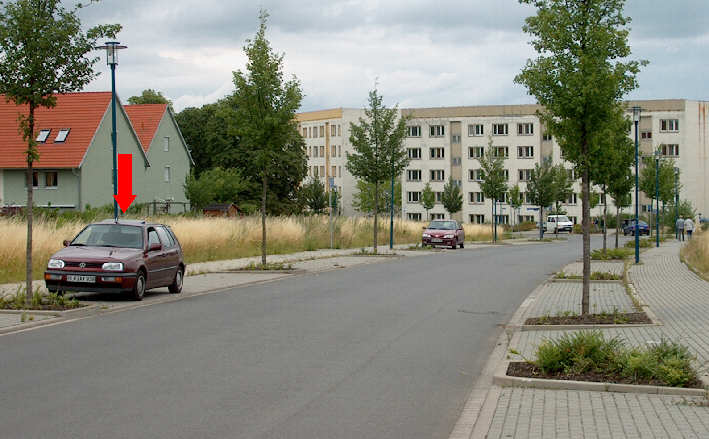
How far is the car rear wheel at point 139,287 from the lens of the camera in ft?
53.6

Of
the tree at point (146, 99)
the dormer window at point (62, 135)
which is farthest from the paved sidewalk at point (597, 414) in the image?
the tree at point (146, 99)

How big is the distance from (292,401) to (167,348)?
350cm

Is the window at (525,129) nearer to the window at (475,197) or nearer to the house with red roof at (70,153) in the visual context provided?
the window at (475,197)

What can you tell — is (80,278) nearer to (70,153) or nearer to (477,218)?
(70,153)

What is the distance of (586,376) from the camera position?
8.27 m

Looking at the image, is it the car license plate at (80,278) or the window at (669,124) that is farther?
the window at (669,124)

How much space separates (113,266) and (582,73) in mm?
8948

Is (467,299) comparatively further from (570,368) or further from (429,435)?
(429,435)

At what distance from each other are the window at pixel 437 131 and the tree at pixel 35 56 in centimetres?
9675

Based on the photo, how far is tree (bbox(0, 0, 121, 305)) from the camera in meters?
14.4

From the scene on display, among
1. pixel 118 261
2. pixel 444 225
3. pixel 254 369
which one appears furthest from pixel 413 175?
pixel 254 369

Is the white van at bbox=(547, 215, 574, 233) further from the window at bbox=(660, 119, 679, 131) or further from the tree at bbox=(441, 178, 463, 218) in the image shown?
the window at bbox=(660, 119, 679, 131)

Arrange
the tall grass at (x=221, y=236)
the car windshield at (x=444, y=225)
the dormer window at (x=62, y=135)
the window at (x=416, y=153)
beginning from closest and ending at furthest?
the tall grass at (x=221, y=236), the car windshield at (x=444, y=225), the dormer window at (x=62, y=135), the window at (x=416, y=153)

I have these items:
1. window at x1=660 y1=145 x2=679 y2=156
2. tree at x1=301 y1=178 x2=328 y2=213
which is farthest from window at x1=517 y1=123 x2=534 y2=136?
tree at x1=301 y1=178 x2=328 y2=213
